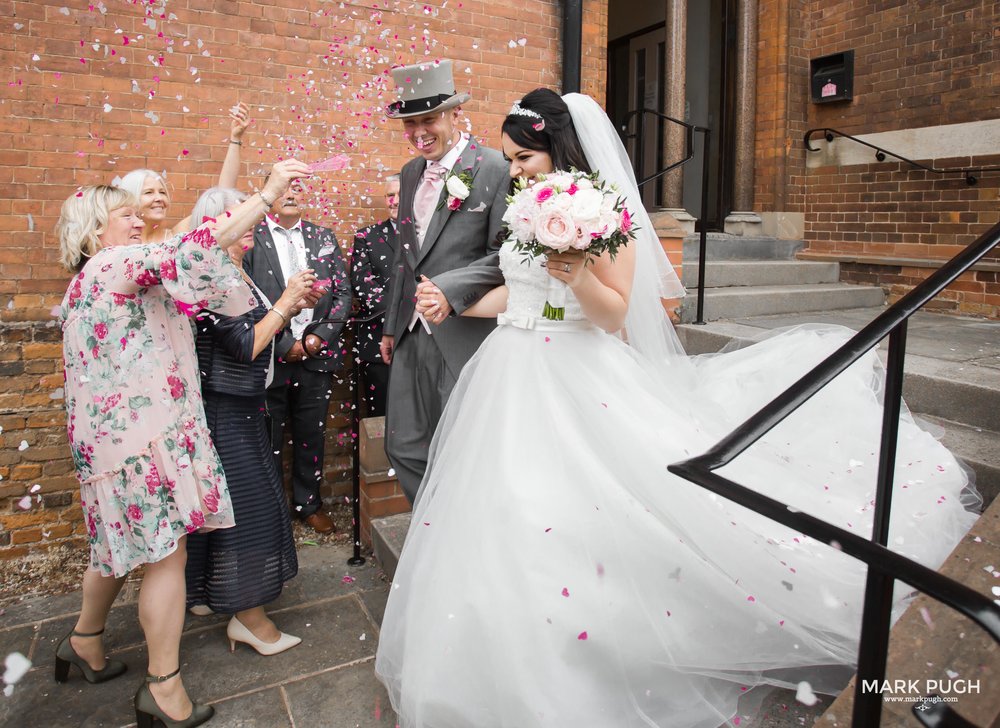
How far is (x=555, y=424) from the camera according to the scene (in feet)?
7.99

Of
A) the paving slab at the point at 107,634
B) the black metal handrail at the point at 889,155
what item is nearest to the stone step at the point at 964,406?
the black metal handrail at the point at 889,155

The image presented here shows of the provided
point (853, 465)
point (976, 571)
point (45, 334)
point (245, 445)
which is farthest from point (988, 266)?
point (45, 334)

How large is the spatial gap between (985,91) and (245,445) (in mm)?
6652

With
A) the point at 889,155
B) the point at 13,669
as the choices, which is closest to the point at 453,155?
the point at 13,669

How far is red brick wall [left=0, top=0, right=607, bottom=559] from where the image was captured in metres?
4.14

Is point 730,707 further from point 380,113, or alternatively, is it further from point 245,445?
point 380,113

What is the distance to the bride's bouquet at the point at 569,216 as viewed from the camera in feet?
6.91

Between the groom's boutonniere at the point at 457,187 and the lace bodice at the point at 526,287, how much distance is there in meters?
0.33

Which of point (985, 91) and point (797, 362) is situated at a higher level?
point (985, 91)

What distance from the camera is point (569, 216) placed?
2.10 metres

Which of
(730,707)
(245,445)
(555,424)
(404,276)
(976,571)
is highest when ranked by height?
(404,276)

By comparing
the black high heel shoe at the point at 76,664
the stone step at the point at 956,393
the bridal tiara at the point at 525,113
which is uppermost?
the bridal tiara at the point at 525,113

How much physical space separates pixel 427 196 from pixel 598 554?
1.76 m

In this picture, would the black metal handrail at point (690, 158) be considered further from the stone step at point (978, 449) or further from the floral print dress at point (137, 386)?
the floral print dress at point (137, 386)
